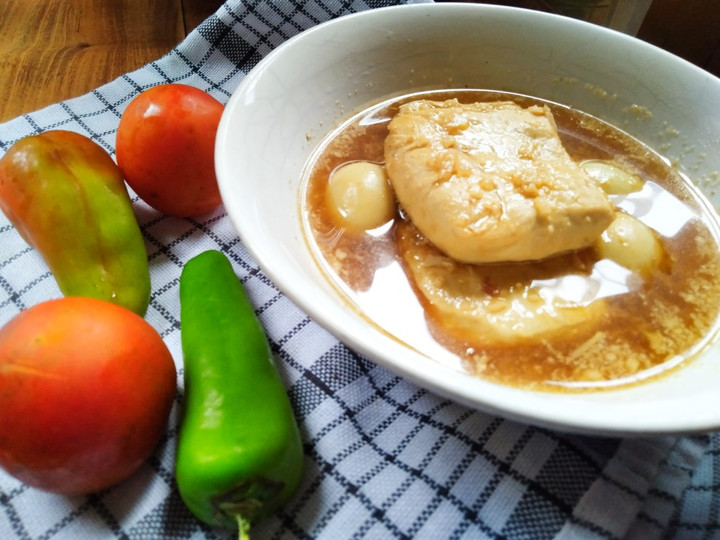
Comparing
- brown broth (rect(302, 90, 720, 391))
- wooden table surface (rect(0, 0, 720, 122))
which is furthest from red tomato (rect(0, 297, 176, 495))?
wooden table surface (rect(0, 0, 720, 122))

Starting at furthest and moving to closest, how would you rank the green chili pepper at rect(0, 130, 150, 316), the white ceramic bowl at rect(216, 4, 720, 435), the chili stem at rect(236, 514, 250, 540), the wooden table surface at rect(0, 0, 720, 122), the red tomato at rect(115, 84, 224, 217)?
the wooden table surface at rect(0, 0, 720, 122)
the red tomato at rect(115, 84, 224, 217)
the green chili pepper at rect(0, 130, 150, 316)
the white ceramic bowl at rect(216, 4, 720, 435)
the chili stem at rect(236, 514, 250, 540)

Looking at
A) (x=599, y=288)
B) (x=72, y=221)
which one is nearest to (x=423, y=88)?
(x=599, y=288)

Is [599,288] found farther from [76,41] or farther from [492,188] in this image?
[76,41]

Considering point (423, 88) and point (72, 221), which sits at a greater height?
point (423, 88)

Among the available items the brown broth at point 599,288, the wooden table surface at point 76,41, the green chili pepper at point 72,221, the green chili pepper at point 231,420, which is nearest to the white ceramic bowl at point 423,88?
the brown broth at point 599,288

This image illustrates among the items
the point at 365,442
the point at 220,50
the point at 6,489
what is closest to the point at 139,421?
the point at 6,489

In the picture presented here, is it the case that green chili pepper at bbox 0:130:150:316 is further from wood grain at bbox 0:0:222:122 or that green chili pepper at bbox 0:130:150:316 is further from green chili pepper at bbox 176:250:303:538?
wood grain at bbox 0:0:222:122

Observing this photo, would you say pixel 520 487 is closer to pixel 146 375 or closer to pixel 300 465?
pixel 300 465
